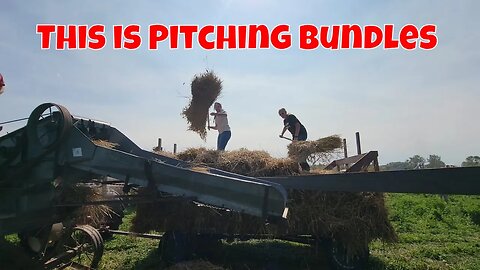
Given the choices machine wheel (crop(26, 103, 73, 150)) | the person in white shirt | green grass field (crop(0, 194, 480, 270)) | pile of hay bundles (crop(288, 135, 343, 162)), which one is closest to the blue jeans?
the person in white shirt

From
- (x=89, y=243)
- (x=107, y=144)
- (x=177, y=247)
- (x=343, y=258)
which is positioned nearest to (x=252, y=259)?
(x=177, y=247)

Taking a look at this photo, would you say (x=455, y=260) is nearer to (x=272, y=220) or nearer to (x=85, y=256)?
(x=272, y=220)

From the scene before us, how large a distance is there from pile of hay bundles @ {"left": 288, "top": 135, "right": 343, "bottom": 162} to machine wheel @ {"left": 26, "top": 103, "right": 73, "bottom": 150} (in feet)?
12.6

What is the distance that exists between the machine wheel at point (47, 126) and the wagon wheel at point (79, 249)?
6.41 ft

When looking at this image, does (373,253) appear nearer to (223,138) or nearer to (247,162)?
(247,162)

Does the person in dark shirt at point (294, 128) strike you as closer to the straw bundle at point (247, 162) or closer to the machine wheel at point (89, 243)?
the straw bundle at point (247, 162)

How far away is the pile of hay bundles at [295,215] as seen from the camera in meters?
6.08

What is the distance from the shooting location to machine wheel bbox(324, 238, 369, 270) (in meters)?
6.27

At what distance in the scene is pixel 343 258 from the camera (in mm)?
6312

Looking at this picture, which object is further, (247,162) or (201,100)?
(201,100)

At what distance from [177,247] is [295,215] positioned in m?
2.05

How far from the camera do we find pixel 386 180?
12.0 feet

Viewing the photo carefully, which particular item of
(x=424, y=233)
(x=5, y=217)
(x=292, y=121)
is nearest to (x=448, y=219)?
(x=424, y=233)

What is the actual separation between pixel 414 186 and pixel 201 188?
189cm
